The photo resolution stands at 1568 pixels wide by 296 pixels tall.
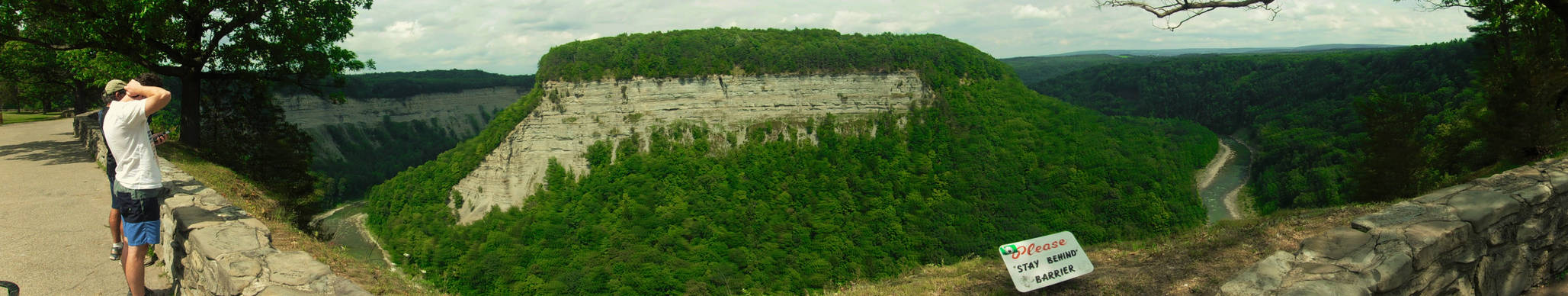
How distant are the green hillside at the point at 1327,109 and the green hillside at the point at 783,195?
767cm

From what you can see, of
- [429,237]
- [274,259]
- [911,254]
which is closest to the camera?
[274,259]

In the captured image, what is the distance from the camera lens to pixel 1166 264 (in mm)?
5977

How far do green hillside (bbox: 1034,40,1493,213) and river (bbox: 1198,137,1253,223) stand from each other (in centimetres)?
141

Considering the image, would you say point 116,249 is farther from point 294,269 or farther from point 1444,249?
point 1444,249

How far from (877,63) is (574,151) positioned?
15.4 m

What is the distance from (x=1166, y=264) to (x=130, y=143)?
8.47 meters

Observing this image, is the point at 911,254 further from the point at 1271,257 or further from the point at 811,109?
the point at 1271,257

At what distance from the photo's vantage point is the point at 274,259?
5.03 m

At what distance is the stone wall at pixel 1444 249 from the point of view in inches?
183

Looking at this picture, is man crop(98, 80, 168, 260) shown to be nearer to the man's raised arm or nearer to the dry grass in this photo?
the man's raised arm

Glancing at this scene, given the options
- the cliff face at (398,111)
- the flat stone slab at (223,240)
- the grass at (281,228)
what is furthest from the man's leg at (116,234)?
the cliff face at (398,111)

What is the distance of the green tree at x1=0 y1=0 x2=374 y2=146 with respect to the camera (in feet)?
31.8

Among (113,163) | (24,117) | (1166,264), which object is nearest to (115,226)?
(113,163)

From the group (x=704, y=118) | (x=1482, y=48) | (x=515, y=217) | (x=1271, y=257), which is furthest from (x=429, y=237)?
(x=1482, y=48)
